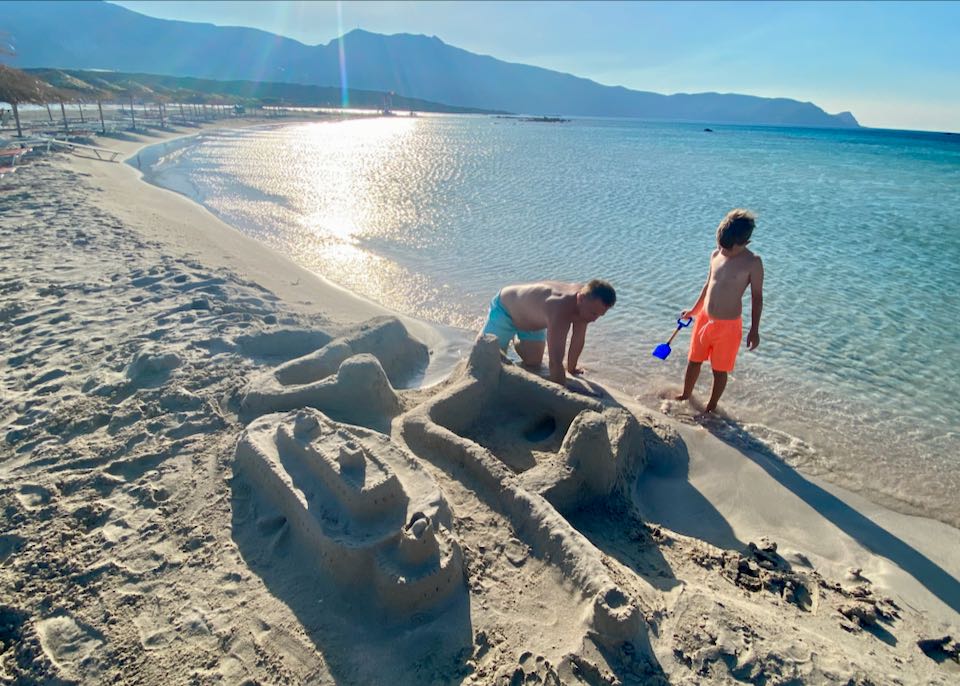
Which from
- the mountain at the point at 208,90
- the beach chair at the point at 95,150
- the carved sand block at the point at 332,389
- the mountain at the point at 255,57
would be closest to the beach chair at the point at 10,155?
the beach chair at the point at 95,150

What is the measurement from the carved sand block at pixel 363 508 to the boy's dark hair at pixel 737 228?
119 inches

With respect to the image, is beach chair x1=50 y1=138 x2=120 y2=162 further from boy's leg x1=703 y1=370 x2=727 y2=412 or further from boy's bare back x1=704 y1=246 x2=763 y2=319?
boy's leg x1=703 y1=370 x2=727 y2=412

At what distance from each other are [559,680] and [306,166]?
894 inches

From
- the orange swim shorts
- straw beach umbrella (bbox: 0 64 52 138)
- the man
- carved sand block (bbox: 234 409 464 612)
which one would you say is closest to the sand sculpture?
carved sand block (bbox: 234 409 464 612)

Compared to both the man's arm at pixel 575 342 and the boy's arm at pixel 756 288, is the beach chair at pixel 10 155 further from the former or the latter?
the boy's arm at pixel 756 288

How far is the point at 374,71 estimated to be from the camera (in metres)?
185

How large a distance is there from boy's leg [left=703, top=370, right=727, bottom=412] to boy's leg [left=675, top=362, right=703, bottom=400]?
0.19 meters

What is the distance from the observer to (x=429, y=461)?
11.4 ft

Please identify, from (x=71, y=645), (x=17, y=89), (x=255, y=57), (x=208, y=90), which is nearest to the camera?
(x=71, y=645)

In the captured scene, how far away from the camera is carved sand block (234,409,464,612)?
2410mm

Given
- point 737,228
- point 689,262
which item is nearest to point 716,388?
point 737,228

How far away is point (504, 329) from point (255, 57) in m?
202

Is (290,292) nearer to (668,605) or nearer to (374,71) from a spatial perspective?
(668,605)

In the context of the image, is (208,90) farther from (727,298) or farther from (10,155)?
(727,298)
